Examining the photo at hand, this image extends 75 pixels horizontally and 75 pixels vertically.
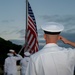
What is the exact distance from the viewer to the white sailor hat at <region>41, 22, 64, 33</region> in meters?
5.68

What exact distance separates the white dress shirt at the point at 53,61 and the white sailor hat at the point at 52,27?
218mm

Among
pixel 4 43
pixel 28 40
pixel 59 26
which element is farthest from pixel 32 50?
pixel 4 43

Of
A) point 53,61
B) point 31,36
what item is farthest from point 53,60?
point 31,36

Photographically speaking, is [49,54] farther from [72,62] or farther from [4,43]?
[4,43]

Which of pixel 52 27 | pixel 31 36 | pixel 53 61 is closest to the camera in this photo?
pixel 53 61

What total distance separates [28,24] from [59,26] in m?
19.0

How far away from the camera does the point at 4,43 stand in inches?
2970

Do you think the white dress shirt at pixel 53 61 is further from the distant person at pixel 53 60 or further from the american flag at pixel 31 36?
the american flag at pixel 31 36

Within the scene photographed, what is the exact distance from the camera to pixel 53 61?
5543 millimetres

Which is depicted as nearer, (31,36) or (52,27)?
(52,27)

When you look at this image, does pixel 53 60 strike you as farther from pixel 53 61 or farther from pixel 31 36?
pixel 31 36

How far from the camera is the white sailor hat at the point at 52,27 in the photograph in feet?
18.6

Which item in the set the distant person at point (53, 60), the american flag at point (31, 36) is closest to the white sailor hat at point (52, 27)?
the distant person at point (53, 60)

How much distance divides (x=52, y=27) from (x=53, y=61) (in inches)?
19.0
